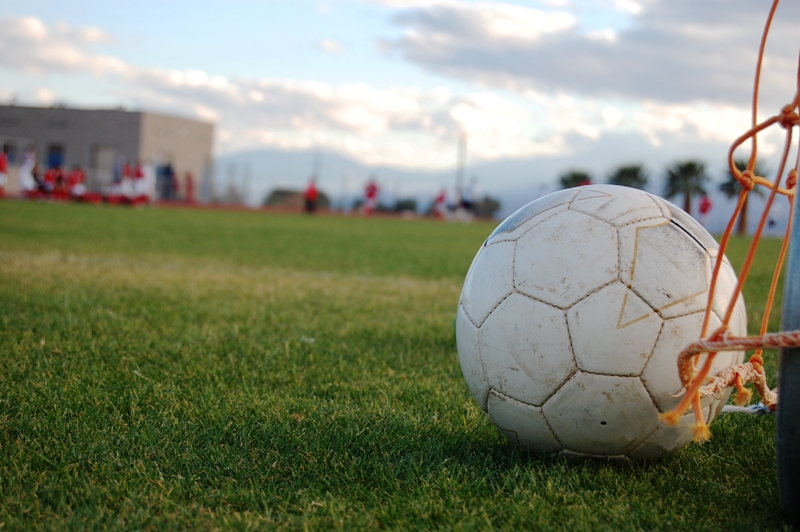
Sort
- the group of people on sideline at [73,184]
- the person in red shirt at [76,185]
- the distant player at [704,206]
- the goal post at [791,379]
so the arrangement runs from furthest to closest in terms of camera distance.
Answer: the distant player at [704,206] → the person in red shirt at [76,185] → the group of people on sideline at [73,184] → the goal post at [791,379]

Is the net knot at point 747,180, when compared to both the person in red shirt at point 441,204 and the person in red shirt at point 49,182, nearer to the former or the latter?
the person in red shirt at point 49,182

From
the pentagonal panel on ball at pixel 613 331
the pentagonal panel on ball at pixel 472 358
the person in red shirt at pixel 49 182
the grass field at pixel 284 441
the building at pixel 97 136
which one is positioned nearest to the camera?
the grass field at pixel 284 441

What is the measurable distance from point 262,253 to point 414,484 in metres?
9.34

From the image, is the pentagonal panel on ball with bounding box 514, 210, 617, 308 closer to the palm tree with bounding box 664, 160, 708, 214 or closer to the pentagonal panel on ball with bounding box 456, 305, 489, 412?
the pentagonal panel on ball with bounding box 456, 305, 489, 412

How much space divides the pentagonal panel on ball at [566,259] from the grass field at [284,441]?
1.96 ft

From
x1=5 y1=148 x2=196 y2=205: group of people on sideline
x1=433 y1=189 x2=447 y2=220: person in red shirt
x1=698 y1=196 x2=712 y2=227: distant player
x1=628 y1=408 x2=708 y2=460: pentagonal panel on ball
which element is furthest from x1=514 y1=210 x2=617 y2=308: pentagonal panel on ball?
x1=433 y1=189 x2=447 y2=220: person in red shirt

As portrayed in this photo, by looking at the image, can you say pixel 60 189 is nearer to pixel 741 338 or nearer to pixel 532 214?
pixel 532 214

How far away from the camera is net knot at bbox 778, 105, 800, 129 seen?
184 centimetres

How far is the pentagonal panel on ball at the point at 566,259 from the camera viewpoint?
88.9 inches

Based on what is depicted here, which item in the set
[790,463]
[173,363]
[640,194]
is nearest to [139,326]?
[173,363]

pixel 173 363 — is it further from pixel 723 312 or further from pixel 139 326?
pixel 723 312

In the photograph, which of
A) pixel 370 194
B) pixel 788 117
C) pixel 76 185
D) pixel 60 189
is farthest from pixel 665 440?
pixel 370 194

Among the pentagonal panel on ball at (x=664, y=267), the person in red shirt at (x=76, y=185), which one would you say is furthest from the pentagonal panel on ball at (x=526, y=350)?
the person in red shirt at (x=76, y=185)

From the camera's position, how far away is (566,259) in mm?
2307
